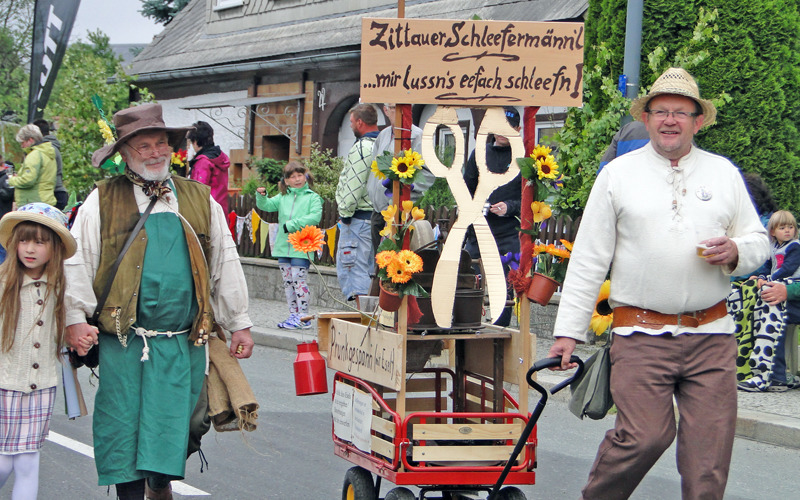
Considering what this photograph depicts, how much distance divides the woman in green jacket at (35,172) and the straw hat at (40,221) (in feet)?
27.9

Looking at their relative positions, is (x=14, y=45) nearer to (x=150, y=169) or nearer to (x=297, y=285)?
(x=297, y=285)

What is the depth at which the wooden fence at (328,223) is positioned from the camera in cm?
1190

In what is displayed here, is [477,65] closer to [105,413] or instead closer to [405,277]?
[405,277]

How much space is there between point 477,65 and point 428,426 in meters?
1.56

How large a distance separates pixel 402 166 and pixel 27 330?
1.74m

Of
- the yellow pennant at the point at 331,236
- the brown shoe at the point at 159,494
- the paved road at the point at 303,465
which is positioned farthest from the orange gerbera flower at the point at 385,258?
the yellow pennant at the point at 331,236

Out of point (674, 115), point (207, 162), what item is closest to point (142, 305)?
point (674, 115)

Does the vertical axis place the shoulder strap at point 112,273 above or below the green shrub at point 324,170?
below

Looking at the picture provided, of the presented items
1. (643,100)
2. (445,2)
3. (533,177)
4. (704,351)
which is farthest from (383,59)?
(445,2)

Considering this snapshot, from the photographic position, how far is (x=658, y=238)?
4.11 meters

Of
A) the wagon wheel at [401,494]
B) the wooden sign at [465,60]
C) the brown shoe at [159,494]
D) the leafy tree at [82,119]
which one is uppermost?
the leafy tree at [82,119]

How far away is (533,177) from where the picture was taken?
477 cm

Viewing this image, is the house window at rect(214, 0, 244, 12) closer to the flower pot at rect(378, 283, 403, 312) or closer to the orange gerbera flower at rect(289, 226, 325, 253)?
the orange gerbera flower at rect(289, 226, 325, 253)

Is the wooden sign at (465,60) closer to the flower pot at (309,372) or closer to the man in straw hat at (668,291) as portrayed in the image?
the man in straw hat at (668,291)
